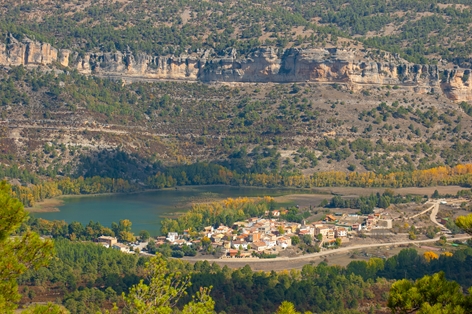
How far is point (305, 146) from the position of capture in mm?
123875

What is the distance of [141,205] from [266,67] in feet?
134

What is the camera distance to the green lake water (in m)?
92.0

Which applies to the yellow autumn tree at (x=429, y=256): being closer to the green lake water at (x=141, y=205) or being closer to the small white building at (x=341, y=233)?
the small white building at (x=341, y=233)

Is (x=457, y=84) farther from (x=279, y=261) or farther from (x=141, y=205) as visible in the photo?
(x=279, y=261)

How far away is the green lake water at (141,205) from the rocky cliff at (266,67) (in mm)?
26086

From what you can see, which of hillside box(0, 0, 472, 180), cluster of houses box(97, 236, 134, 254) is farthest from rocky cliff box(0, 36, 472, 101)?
cluster of houses box(97, 236, 134, 254)

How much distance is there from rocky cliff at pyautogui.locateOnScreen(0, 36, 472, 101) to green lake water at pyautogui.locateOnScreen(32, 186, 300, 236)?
85.6 ft

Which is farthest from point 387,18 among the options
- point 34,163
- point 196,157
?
point 34,163

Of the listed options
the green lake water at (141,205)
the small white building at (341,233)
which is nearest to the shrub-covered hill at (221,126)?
the green lake water at (141,205)

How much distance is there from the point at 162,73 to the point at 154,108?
8161 mm

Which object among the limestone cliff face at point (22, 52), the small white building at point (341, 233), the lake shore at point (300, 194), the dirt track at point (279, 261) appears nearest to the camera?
the dirt track at point (279, 261)

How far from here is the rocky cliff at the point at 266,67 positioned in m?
133

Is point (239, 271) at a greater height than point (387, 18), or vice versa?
point (387, 18)

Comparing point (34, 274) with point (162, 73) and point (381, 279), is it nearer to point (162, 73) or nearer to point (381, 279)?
point (381, 279)
